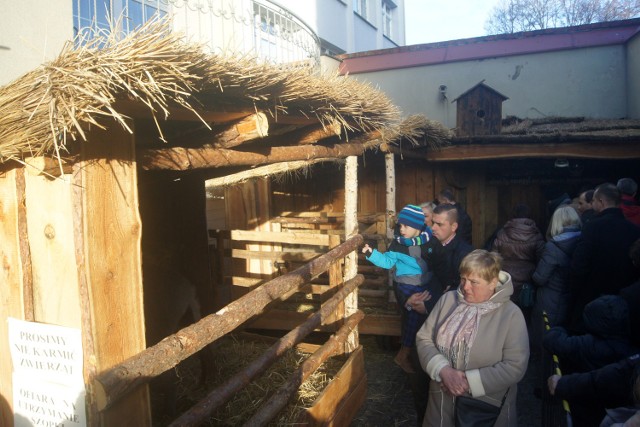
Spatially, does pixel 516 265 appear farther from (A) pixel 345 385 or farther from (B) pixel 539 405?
(A) pixel 345 385

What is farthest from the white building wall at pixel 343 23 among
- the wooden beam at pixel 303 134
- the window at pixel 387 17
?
the wooden beam at pixel 303 134

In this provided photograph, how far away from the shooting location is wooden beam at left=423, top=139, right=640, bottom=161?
6.56 metres

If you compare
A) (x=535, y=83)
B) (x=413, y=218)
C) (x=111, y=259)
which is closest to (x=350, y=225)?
(x=413, y=218)

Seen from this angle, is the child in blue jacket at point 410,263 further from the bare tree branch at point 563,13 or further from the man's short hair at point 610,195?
the bare tree branch at point 563,13

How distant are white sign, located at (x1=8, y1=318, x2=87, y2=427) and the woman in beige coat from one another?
1.98 m

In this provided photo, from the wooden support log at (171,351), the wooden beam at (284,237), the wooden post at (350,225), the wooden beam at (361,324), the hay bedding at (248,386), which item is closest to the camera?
the wooden support log at (171,351)

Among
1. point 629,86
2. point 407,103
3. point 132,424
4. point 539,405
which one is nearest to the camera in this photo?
point 132,424

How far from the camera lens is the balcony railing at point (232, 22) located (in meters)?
4.38

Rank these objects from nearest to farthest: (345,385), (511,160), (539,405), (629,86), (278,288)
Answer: (278,288), (345,385), (539,405), (511,160), (629,86)

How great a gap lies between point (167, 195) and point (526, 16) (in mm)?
24736

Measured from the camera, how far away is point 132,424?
1.88 metres

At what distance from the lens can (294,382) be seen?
2986 mm

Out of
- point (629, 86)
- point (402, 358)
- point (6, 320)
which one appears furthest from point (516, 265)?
point (629, 86)

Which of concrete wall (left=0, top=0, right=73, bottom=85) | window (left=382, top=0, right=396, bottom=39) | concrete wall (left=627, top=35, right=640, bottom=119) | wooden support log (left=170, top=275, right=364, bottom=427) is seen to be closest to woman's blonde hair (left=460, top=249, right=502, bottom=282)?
wooden support log (left=170, top=275, right=364, bottom=427)
